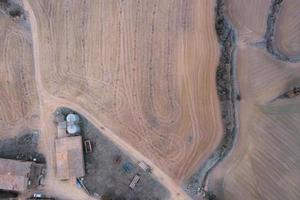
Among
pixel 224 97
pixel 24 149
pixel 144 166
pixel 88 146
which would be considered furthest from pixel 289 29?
pixel 24 149

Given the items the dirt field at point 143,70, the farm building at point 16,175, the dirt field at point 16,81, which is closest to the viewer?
the farm building at point 16,175

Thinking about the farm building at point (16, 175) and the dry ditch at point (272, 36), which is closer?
the farm building at point (16, 175)

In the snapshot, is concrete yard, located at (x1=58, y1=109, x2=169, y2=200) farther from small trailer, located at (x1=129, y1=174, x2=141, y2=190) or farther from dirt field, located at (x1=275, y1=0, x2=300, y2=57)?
dirt field, located at (x1=275, y1=0, x2=300, y2=57)

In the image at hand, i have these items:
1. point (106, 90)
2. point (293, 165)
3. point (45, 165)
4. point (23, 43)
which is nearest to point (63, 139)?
point (45, 165)

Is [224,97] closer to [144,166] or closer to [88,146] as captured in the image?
[144,166]

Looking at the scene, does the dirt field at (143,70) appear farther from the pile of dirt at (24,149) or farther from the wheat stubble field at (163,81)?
the pile of dirt at (24,149)

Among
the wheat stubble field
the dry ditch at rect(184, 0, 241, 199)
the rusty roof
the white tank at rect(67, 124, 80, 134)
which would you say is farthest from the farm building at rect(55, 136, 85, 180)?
the dry ditch at rect(184, 0, 241, 199)

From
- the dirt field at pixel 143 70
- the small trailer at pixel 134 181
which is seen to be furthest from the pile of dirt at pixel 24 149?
the small trailer at pixel 134 181
